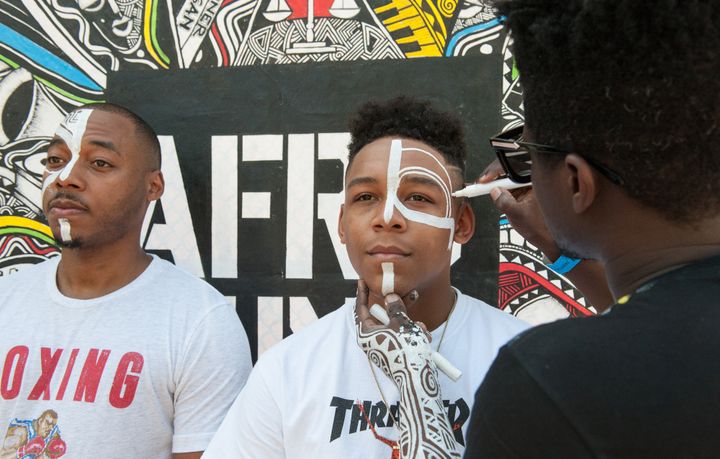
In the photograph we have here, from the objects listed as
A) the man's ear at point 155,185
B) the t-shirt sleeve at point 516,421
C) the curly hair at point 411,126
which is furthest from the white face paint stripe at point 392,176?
the man's ear at point 155,185

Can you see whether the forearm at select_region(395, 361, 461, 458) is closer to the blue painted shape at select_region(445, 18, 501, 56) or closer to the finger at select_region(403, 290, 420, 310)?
the finger at select_region(403, 290, 420, 310)

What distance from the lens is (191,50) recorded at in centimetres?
301

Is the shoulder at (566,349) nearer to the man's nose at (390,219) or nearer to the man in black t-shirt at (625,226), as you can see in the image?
the man in black t-shirt at (625,226)

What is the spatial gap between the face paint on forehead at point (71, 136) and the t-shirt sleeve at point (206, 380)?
84cm

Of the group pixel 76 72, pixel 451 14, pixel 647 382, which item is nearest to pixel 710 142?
pixel 647 382

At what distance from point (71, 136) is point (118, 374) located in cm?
101

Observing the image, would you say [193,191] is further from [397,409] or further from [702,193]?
[702,193]

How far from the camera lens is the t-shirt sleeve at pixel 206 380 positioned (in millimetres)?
2170

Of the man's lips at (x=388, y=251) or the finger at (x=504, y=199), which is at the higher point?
the finger at (x=504, y=199)

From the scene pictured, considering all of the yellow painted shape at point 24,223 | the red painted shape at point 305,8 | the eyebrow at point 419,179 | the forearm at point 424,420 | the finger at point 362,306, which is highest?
the red painted shape at point 305,8

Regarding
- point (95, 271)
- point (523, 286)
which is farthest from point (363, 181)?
point (95, 271)

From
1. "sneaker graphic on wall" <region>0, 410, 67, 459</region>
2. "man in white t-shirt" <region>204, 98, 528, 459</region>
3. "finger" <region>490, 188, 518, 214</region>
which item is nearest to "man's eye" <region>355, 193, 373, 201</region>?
"man in white t-shirt" <region>204, 98, 528, 459</region>

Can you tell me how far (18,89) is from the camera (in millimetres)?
3172

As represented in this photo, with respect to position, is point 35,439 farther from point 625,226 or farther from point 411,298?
point 625,226
